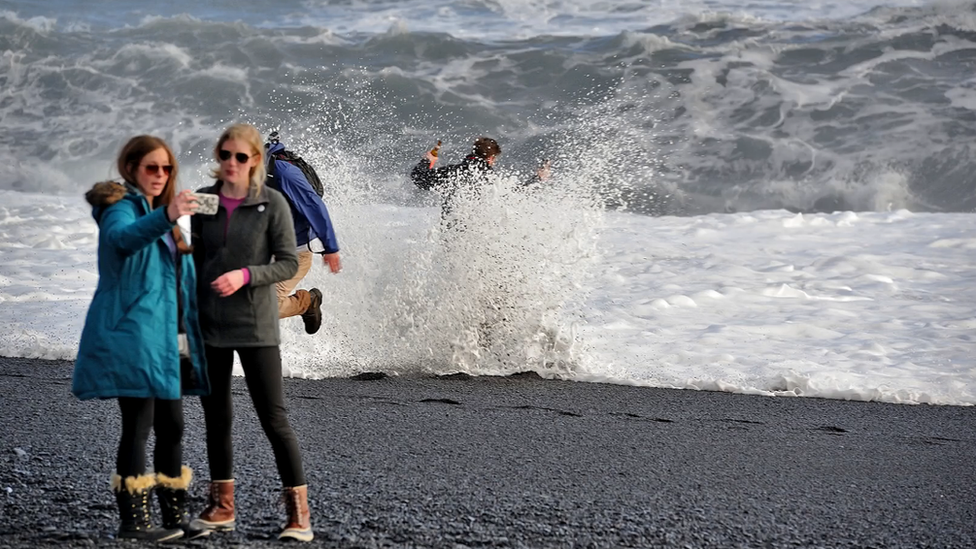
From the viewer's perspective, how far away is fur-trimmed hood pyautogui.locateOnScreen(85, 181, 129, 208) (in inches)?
129

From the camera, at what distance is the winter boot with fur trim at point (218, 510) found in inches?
138

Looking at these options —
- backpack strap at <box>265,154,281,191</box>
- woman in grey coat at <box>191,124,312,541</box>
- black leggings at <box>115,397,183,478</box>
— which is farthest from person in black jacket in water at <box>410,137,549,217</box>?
black leggings at <box>115,397,183,478</box>

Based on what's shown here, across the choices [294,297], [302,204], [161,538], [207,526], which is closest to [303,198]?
[302,204]

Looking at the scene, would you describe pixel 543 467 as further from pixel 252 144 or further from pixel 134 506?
pixel 252 144

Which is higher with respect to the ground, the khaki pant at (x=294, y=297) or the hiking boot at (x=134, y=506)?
the khaki pant at (x=294, y=297)

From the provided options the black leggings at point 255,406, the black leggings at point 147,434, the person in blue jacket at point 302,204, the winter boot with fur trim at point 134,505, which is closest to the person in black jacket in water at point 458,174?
the person in blue jacket at point 302,204

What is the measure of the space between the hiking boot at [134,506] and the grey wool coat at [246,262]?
1.55ft

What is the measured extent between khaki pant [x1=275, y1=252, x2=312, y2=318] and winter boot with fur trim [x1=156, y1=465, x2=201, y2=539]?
3.10m

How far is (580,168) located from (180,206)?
6896mm

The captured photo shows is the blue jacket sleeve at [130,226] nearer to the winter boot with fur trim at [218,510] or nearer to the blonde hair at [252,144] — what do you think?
the blonde hair at [252,144]

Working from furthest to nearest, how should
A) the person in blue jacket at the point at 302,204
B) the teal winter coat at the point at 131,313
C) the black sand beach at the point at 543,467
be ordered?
1. the person in blue jacket at the point at 302,204
2. the black sand beach at the point at 543,467
3. the teal winter coat at the point at 131,313

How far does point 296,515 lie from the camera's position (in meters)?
3.50

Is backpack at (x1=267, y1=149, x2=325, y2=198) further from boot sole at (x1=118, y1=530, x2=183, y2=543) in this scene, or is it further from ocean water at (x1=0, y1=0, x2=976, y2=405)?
boot sole at (x1=118, y1=530, x2=183, y2=543)

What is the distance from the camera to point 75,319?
9383mm
